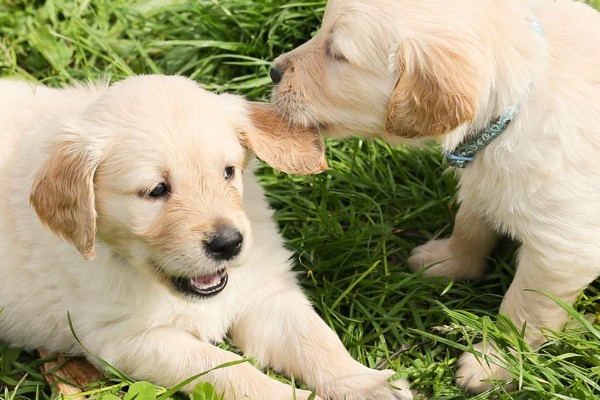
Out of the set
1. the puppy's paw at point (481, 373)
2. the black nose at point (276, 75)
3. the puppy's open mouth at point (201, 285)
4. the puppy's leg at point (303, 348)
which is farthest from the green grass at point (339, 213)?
the black nose at point (276, 75)

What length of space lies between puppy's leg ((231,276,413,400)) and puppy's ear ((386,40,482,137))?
980 mm

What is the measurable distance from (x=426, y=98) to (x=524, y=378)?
1.13 metres

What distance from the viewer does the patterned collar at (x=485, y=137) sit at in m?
3.49

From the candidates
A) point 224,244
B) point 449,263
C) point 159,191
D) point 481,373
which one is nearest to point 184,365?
point 224,244

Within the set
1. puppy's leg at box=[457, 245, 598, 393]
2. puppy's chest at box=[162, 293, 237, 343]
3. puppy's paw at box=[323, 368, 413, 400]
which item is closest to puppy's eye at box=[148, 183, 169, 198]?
puppy's chest at box=[162, 293, 237, 343]

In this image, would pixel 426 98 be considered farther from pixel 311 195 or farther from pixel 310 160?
pixel 311 195

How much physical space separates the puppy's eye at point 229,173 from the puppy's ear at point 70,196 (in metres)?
0.49

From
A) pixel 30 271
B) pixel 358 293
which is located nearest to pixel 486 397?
pixel 358 293

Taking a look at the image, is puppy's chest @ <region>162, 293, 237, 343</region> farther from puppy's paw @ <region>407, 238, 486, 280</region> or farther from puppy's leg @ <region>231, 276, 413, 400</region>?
puppy's paw @ <region>407, 238, 486, 280</region>

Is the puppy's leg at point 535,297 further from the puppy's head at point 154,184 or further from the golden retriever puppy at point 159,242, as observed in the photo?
the puppy's head at point 154,184

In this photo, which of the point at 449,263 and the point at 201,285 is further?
the point at 449,263

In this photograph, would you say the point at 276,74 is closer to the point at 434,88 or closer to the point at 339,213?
the point at 434,88

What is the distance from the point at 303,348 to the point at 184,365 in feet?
1.63

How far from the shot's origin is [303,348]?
12.4ft
